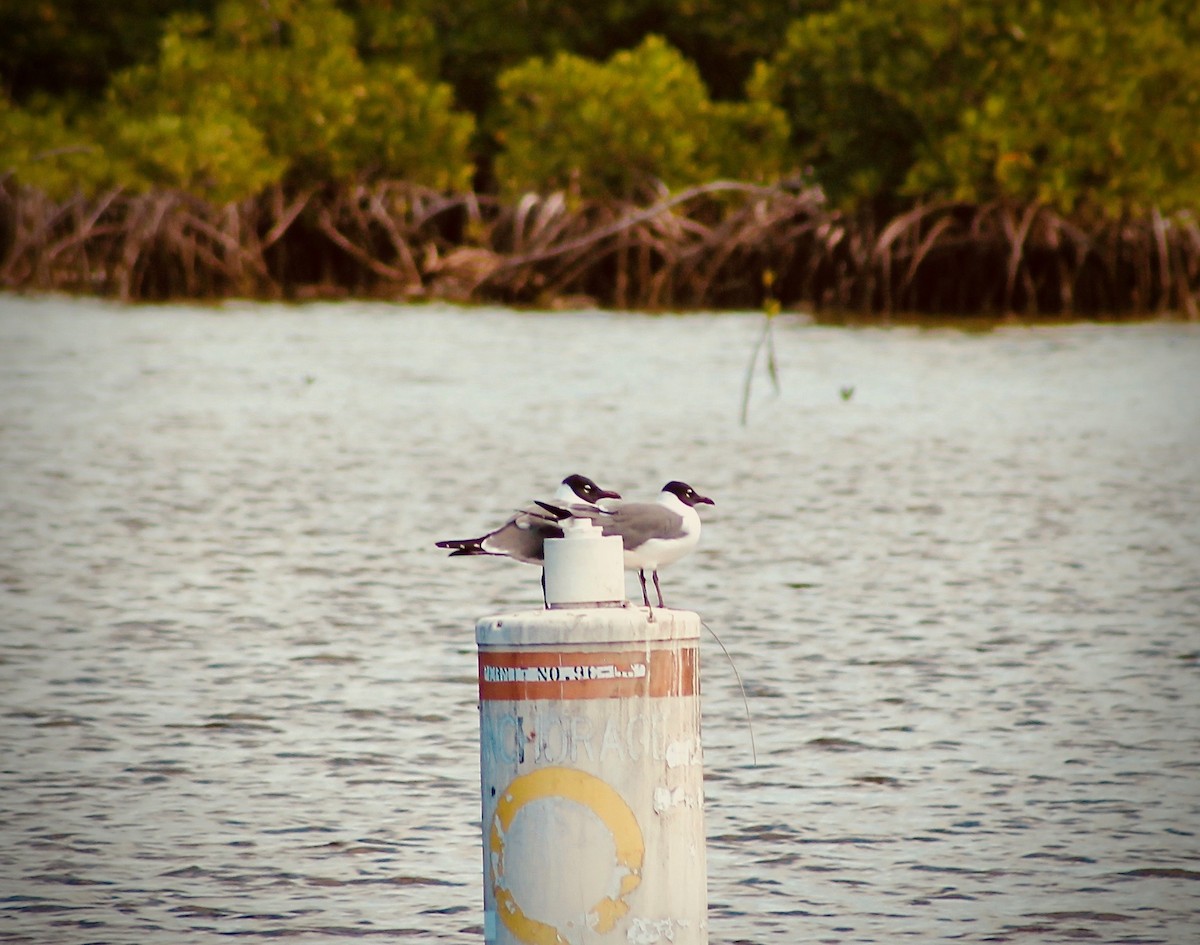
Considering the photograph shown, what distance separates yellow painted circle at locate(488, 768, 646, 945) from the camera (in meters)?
4.44

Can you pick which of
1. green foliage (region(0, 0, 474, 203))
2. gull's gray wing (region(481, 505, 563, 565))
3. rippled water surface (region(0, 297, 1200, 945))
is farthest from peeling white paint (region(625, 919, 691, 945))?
green foliage (region(0, 0, 474, 203))

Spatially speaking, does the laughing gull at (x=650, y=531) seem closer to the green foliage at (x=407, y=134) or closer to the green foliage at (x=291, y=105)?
the green foliage at (x=291, y=105)

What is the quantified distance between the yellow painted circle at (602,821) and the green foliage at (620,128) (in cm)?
2799

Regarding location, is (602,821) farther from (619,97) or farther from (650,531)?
(619,97)

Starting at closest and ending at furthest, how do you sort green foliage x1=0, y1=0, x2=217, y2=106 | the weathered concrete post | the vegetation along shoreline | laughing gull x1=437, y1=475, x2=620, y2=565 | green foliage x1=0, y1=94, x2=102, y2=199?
the weathered concrete post → laughing gull x1=437, y1=475, x2=620, y2=565 → the vegetation along shoreline → green foliage x1=0, y1=94, x2=102, y2=199 → green foliage x1=0, y1=0, x2=217, y2=106

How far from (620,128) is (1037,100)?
696cm

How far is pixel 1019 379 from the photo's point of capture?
20266mm

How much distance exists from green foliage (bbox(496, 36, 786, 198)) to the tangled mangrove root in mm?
721

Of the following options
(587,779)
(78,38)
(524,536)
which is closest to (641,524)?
(524,536)

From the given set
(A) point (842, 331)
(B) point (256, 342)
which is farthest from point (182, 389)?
(A) point (842, 331)

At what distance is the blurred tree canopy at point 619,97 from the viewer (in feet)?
91.1

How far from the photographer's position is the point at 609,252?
31.2m

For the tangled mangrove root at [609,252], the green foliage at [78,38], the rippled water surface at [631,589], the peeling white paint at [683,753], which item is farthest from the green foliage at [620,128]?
the peeling white paint at [683,753]

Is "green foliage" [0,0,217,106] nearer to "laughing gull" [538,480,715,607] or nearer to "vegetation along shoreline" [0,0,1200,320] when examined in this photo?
"vegetation along shoreline" [0,0,1200,320]
